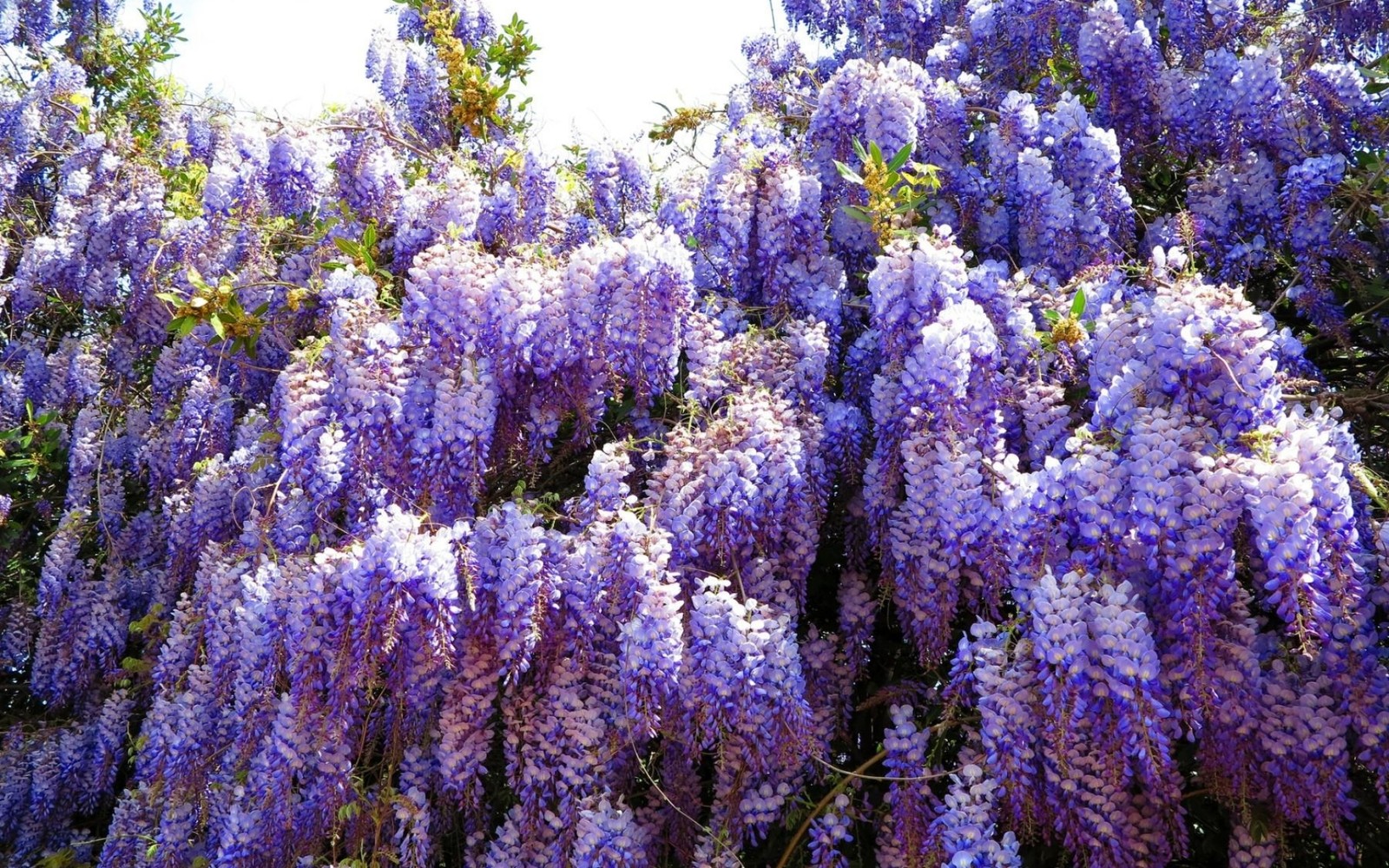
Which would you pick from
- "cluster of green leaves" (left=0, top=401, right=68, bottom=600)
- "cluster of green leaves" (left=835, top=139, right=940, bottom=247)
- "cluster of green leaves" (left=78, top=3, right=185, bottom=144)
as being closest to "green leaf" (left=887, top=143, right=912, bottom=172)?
"cluster of green leaves" (left=835, top=139, right=940, bottom=247)

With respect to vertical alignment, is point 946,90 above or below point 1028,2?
below

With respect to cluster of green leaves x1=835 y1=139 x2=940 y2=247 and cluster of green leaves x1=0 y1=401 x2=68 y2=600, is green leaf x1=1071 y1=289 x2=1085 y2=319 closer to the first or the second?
cluster of green leaves x1=835 y1=139 x2=940 y2=247

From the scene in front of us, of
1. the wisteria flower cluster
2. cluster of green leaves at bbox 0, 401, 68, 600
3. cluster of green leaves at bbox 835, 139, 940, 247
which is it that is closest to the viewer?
the wisteria flower cluster

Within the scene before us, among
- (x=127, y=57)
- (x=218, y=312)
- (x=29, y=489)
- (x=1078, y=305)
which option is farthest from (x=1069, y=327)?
(x=127, y=57)

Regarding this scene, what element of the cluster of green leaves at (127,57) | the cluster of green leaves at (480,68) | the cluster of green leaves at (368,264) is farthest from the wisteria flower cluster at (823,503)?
the cluster of green leaves at (127,57)

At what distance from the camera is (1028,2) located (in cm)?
495

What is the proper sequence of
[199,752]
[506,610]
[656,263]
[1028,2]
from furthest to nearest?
[1028,2] < [199,752] < [656,263] < [506,610]

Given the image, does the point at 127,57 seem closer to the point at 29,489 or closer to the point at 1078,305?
the point at 29,489

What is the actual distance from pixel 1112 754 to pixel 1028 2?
369 centimetres

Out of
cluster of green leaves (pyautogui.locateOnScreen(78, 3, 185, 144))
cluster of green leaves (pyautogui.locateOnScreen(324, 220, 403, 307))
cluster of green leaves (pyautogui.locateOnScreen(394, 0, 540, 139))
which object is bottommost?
cluster of green leaves (pyautogui.locateOnScreen(324, 220, 403, 307))

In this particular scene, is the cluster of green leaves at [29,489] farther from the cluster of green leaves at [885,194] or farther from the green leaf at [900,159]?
the green leaf at [900,159]

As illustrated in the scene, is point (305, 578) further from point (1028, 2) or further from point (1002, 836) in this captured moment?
point (1028, 2)

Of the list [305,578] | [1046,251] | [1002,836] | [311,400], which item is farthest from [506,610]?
[1046,251]

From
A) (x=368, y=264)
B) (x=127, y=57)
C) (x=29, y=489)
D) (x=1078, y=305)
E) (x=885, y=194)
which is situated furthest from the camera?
(x=127, y=57)
